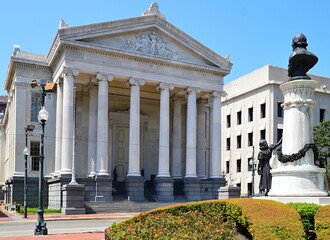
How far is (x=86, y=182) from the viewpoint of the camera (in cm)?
4025

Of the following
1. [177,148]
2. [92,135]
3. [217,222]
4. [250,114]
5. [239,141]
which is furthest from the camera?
[239,141]

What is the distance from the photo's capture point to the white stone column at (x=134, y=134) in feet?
138

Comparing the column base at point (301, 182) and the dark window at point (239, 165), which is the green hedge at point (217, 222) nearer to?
the column base at point (301, 182)

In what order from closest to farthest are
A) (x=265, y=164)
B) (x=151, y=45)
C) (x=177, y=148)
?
(x=265, y=164) → (x=151, y=45) → (x=177, y=148)

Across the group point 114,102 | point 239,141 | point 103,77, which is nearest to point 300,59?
point 103,77

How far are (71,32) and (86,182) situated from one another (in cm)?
1392

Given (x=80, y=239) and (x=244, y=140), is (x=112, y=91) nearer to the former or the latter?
(x=244, y=140)

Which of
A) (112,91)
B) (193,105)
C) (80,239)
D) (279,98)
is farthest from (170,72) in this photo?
(80,239)

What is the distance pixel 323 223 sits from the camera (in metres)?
11.4

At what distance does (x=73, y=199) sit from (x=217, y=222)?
23.3 meters

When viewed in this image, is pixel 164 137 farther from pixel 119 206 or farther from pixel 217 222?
pixel 217 222

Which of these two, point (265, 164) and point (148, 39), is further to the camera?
point (148, 39)

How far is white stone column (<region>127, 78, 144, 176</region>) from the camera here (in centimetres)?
4216

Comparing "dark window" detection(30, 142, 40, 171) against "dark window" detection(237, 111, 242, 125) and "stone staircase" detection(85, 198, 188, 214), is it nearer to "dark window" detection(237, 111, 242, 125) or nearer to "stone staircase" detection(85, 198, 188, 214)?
"stone staircase" detection(85, 198, 188, 214)
